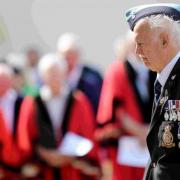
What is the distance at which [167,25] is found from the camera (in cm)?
391

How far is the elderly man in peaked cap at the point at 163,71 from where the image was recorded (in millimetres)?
3861

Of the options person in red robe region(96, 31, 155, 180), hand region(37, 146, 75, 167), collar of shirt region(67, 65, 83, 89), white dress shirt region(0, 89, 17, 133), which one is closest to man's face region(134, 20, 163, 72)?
Result: person in red robe region(96, 31, 155, 180)

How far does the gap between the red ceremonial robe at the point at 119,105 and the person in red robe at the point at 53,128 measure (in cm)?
17

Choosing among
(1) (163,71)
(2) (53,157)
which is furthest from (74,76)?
(1) (163,71)

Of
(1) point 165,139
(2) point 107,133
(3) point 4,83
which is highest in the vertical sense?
(1) point 165,139

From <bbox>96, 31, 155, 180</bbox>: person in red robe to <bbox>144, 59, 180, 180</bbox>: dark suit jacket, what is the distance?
351 cm

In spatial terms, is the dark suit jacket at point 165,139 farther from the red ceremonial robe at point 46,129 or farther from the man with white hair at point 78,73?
the man with white hair at point 78,73

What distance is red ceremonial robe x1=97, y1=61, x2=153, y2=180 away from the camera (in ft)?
24.9

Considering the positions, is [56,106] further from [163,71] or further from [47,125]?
[163,71]

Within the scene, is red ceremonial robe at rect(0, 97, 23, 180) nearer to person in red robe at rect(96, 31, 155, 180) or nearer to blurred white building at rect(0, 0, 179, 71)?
person in red robe at rect(96, 31, 155, 180)

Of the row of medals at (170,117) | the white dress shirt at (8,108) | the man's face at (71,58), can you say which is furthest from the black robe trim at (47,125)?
the row of medals at (170,117)

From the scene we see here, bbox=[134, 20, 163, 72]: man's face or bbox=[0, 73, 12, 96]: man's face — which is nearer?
bbox=[134, 20, 163, 72]: man's face

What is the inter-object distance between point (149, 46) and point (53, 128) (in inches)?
149

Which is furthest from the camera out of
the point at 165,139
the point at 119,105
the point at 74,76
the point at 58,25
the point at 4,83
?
the point at 58,25
